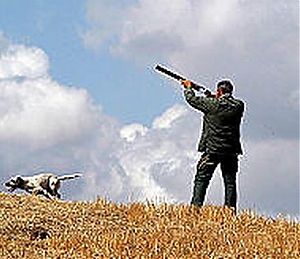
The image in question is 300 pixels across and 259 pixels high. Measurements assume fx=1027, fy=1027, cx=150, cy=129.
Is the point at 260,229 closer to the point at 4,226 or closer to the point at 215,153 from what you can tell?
the point at 215,153

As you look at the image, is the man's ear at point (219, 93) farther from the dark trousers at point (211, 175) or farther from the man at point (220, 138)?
the dark trousers at point (211, 175)

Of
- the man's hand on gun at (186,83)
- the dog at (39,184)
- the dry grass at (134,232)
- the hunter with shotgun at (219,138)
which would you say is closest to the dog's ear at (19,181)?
the dog at (39,184)

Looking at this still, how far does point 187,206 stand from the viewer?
645 inches

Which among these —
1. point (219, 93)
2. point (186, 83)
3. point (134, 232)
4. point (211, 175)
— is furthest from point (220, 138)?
point (134, 232)

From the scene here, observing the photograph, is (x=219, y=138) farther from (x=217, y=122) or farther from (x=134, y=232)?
(x=134, y=232)

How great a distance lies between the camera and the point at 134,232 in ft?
45.8

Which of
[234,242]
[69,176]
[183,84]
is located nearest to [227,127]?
[183,84]

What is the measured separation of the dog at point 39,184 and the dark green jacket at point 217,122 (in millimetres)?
6633

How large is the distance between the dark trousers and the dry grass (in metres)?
0.46

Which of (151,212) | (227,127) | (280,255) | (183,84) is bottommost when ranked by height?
(280,255)

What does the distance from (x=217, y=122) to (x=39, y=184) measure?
7.05 metres

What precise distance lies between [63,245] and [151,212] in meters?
3.20

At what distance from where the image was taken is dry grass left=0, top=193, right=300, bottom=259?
1241cm

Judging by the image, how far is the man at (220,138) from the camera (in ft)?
53.9
